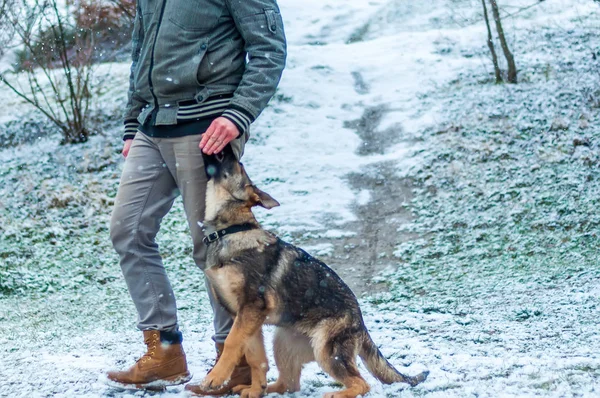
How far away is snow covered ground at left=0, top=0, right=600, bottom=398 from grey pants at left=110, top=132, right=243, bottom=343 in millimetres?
491

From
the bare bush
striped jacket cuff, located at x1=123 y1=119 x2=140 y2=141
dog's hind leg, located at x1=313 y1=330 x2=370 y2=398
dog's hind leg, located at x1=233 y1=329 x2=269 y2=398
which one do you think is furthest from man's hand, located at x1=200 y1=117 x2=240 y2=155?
the bare bush

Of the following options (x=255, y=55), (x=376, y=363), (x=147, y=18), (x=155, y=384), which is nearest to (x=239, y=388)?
(x=155, y=384)

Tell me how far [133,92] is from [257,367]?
187cm

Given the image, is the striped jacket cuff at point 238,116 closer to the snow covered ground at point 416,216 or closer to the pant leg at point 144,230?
the pant leg at point 144,230

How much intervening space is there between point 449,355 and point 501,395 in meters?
1.06

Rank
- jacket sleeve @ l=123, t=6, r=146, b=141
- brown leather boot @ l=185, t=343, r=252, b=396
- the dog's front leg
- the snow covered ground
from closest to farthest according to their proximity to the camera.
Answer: the dog's front leg, brown leather boot @ l=185, t=343, r=252, b=396, jacket sleeve @ l=123, t=6, r=146, b=141, the snow covered ground

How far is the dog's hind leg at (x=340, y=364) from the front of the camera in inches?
140

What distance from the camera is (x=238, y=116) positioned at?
3.63 m

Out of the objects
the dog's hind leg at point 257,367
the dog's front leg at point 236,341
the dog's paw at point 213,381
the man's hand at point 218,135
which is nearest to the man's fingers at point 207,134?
the man's hand at point 218,135

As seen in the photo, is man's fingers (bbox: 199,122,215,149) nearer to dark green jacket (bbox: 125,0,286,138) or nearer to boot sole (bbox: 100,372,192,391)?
dark green jacket (bbox: 125,0,286,138)

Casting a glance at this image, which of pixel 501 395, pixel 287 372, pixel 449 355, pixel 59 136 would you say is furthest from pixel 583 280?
pixel 59 136

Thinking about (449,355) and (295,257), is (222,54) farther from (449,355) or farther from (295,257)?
(449,355)

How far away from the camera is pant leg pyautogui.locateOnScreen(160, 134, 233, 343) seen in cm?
373

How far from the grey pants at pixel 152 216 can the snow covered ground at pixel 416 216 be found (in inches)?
19.3
